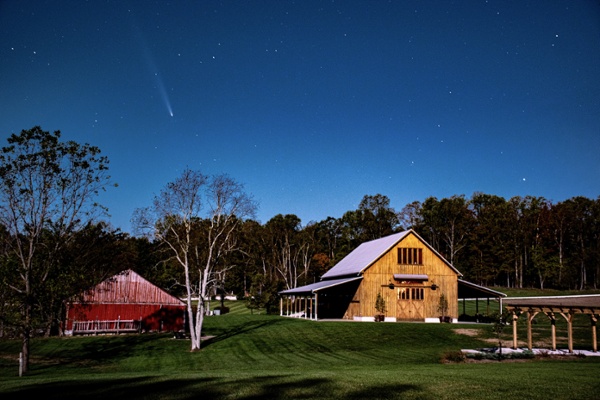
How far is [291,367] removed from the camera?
24.1 metres

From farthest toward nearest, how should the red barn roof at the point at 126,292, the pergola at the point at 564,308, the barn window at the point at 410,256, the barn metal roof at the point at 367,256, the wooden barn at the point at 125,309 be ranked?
the barn window at the point at 410,256
the barn metal roof at the point at 367,256
the red barn roof at the point at 126,292
the wooden barn at the point at 125,309
the pergola at the point at 564,308

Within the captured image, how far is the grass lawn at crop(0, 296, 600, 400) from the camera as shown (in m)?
13.5

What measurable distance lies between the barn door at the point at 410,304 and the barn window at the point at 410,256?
236 centimetres

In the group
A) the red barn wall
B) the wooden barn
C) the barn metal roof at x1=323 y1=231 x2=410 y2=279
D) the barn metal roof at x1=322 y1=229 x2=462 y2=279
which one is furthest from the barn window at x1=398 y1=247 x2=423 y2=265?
the red barn wall

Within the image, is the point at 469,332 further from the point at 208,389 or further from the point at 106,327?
the point at 106,327

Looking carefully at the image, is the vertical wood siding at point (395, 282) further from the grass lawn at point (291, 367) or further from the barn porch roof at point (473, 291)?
the grass lawn at point (291, 367)

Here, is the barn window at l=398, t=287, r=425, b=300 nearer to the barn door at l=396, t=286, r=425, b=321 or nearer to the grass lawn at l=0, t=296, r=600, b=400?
the barn door at l=396, t=286, r=425, b=321

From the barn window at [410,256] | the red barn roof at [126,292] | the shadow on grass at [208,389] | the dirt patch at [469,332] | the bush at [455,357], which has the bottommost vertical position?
the dirt patch at [469,332]

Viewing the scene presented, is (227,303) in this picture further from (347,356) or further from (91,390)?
(91,390)

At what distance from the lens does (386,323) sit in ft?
133

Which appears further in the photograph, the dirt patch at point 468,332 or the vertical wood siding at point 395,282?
the vertical wood siding at point 395,282

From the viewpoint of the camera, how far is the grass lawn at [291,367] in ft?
44.1

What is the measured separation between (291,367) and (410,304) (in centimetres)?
2381

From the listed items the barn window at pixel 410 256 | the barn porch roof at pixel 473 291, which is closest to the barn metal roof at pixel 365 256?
the barn window at pixel 410 256
